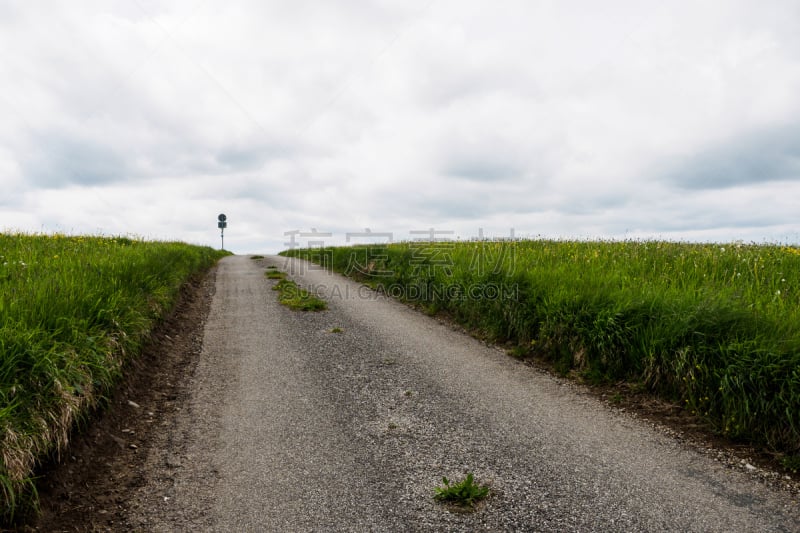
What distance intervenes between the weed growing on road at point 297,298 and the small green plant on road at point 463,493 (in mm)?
8513

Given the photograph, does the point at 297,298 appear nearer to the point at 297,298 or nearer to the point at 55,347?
the point at 297,298

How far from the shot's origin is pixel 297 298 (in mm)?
13070

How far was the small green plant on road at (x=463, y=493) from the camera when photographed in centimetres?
384

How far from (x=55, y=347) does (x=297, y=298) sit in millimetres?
8321

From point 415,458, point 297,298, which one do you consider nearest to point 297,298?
point 297,298

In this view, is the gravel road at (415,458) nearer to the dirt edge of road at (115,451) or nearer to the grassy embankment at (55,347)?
the dirt edge of road at (115,451)

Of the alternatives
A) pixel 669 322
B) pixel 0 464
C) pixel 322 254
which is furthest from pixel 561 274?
pixel 322 254

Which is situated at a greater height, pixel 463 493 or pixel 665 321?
pixel 665 321

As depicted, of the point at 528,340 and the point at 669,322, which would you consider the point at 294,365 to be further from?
the point at 669,322

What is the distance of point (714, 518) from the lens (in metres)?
3.67

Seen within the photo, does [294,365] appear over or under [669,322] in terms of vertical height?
under

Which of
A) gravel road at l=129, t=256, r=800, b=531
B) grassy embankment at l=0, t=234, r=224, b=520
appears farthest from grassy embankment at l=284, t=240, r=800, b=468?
grassy embankment at l=0, t=234, r=224, b=520

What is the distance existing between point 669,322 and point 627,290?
1.29 m

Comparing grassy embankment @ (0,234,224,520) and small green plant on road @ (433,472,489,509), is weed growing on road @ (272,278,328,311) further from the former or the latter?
small green plant on road @ (433,472,489,509)
